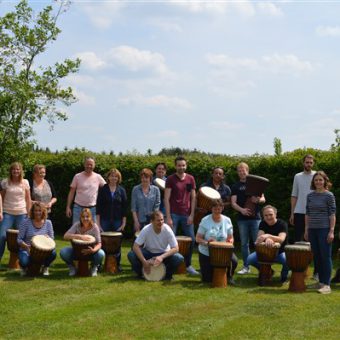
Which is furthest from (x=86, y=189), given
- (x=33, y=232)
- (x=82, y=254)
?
(x=82, y=254)

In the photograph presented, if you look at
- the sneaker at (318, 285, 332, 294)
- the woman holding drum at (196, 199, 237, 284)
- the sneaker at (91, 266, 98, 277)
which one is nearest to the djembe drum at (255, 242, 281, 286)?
the woman holding drum at (196, 199, 237, 284)

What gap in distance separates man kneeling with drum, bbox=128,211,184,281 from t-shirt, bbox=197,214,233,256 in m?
0.40

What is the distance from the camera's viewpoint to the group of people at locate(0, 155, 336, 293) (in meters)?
8.93

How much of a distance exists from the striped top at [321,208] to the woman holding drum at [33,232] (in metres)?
3.74

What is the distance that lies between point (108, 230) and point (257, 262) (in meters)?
2.54

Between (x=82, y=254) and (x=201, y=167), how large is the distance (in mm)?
6009

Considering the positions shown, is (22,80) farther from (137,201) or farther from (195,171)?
(137,201)

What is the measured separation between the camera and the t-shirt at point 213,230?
9.34m

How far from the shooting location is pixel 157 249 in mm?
9477

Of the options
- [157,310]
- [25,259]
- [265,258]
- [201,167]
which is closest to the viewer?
[157,310]

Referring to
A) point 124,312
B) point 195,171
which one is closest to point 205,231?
point 124,312

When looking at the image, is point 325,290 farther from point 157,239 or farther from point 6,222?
point 6,222

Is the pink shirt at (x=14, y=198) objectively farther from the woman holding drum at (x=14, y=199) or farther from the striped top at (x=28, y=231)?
the striped top at (x=28, y=231)

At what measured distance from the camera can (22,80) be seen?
1783cm
